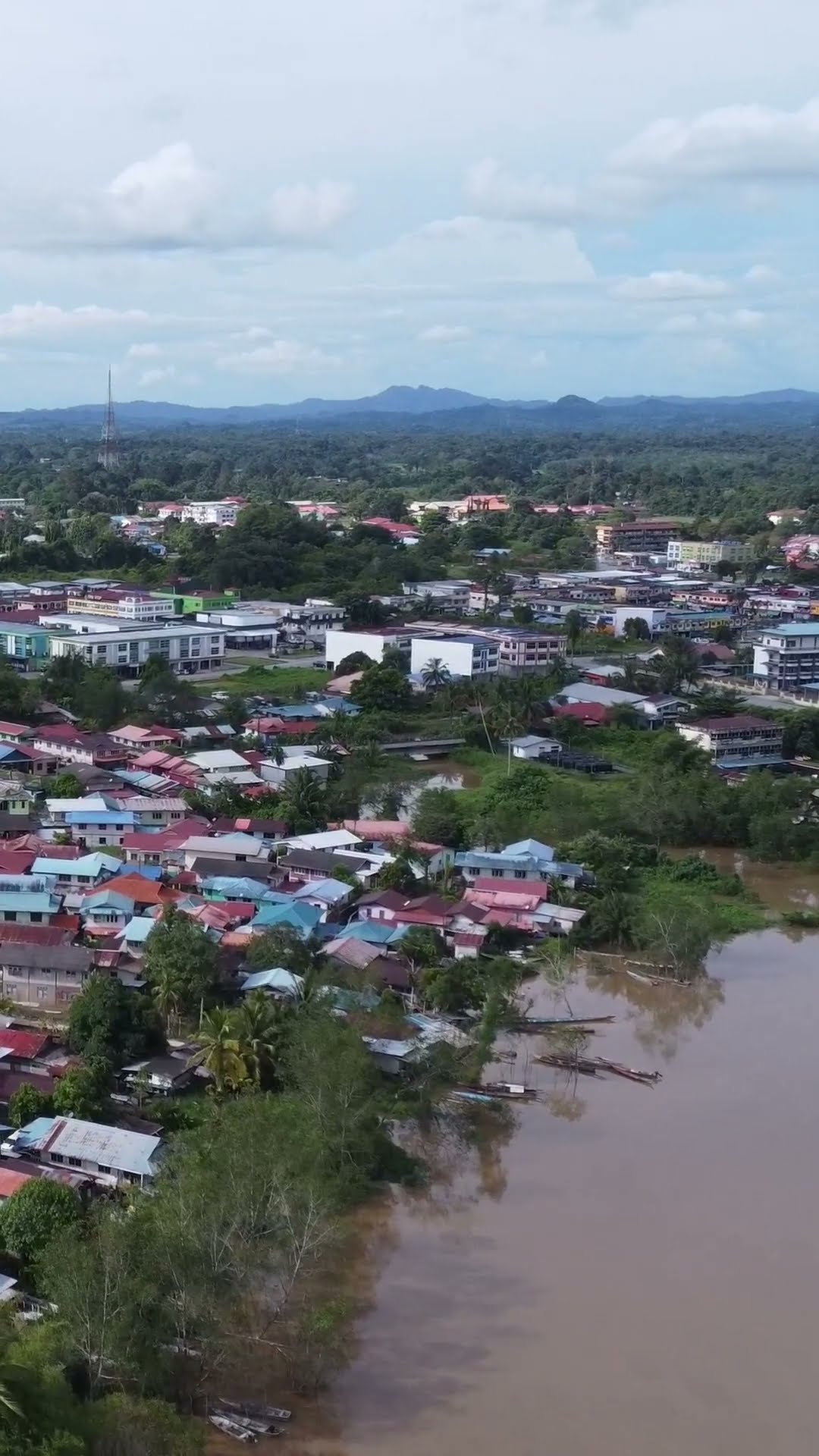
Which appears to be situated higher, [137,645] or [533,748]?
[137,645]

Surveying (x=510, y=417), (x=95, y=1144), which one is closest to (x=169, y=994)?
(x=95, y=1144)

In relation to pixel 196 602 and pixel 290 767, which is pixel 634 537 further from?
pixel 290 767

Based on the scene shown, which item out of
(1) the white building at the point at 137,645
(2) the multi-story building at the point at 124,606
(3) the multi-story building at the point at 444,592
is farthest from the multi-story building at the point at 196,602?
(3) the multi-story building at the point at 444,592

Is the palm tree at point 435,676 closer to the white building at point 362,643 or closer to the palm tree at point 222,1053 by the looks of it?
the white building at point 362,643

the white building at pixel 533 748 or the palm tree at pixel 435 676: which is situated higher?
the palm tree at pixel 435 676

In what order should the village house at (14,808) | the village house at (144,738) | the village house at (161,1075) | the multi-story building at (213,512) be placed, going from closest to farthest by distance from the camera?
1. the village house at (161,1075)
2. the village house at (14,808)
3. the village house at (144,738)
4. the multi-story building at (213,512)

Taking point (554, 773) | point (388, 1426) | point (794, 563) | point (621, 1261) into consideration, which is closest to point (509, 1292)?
point (621, 1261)
